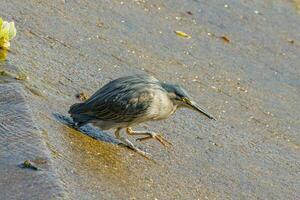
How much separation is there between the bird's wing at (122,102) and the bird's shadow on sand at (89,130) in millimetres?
172

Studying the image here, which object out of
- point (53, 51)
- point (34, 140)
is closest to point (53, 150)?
point (34, 140)

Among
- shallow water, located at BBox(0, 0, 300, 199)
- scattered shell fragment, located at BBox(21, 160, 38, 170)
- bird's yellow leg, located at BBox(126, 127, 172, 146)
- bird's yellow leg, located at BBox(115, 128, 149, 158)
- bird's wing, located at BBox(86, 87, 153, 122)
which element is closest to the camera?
scattered shell fragment, located at BBox(21, 160, 38, 170)

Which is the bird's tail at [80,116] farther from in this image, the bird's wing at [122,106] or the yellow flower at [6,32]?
the yellow flower at [6,32]

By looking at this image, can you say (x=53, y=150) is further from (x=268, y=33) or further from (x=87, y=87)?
(x=268, y=33)

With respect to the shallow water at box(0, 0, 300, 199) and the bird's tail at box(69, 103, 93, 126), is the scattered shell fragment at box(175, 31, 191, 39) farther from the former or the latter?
the bird's tail at box(69, 103, 93, 126)

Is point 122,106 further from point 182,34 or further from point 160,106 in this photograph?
point 182,34

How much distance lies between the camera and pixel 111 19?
36.7ft

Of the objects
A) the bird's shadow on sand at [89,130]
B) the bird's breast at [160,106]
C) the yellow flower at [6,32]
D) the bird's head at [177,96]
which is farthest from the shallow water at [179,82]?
the bird's head at [177,96]

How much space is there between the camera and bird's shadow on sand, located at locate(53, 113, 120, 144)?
7441 mm

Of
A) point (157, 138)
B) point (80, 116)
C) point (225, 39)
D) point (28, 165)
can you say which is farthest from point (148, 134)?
point (225, 39)

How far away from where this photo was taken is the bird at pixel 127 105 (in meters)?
7.32

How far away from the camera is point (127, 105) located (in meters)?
7.31

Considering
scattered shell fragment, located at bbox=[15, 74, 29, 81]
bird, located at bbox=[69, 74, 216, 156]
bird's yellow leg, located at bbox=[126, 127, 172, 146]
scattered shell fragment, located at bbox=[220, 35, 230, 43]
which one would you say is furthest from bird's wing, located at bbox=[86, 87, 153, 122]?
scattered shell fragment, located at bbox=[220, 35, 230, 43]

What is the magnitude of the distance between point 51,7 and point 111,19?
83cm
